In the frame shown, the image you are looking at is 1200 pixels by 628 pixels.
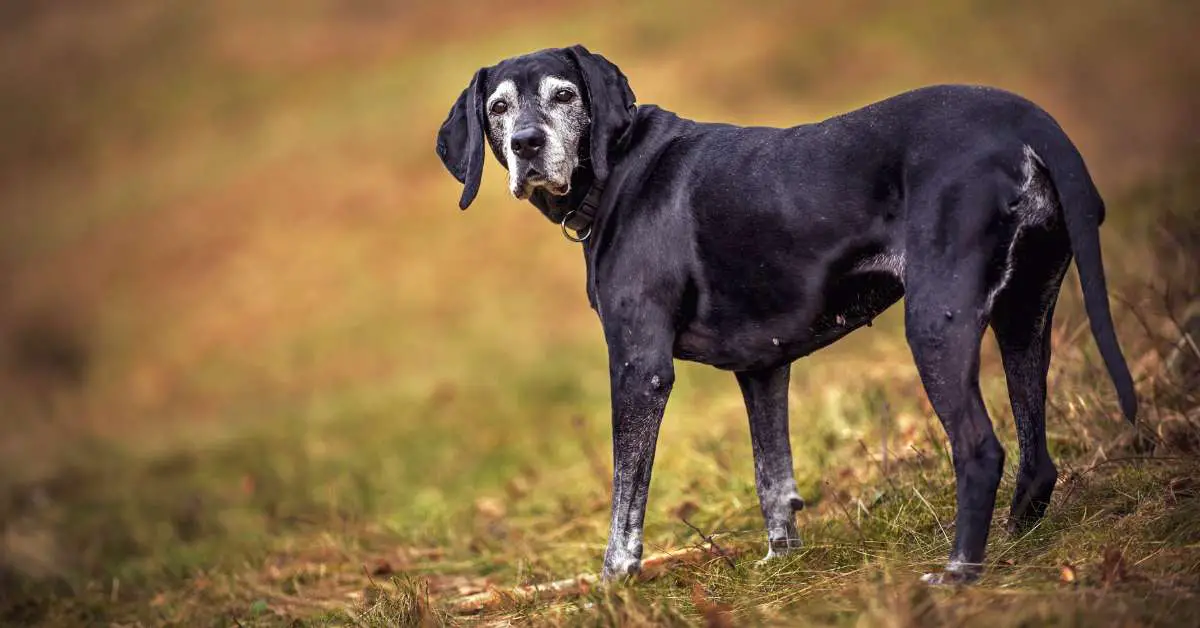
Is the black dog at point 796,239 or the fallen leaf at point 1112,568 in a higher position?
the black dog at point 796,239

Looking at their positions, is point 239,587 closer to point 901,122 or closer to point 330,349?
point 901,122

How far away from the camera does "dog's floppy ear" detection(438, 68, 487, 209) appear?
5066 mm

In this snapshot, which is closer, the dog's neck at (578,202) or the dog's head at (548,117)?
the dog's head at (548,117)

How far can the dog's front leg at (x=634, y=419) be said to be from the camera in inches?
185

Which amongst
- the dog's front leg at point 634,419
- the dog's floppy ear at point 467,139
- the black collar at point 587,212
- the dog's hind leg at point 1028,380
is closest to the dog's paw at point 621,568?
the dog's front leg at point 634,419

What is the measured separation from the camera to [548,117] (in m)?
4.89

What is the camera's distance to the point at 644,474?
4.75 metres

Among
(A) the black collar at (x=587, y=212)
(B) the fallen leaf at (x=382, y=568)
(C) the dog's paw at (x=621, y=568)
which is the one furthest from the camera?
(B) the fallen leaf at (x=382, y=568)

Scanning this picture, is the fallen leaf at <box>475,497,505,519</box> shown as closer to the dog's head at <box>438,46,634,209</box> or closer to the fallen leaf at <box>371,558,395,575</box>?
the fallen leaf at <box>371,558,395,575</box>

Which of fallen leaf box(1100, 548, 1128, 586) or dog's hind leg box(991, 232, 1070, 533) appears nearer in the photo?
fallen leaf box(1100, 548, 1128, 586)

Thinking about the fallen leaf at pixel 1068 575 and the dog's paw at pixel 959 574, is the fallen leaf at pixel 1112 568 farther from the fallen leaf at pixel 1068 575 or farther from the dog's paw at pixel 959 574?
the dog's paw at pixel 959 574

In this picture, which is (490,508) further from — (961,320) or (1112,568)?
(1112,568)

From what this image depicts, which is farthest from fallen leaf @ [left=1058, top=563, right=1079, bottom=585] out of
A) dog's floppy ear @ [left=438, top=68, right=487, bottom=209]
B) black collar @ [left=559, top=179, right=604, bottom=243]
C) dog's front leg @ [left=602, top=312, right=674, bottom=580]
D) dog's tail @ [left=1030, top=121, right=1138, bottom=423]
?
dog's floppy ear @ [left=438, top=68, right=487, bottom=209]

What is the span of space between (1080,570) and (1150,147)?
34.2 ft
